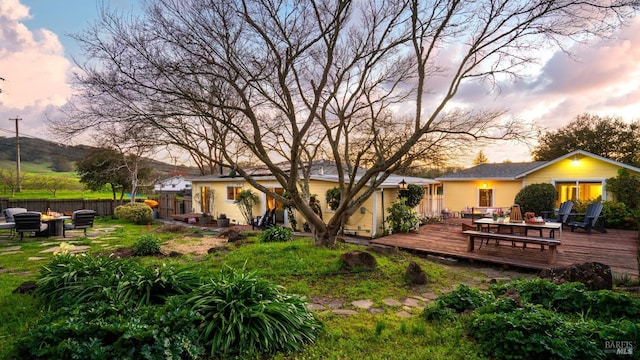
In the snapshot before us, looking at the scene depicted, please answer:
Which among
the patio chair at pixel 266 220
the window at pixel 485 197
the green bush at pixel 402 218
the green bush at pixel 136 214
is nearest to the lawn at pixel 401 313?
the green bush at pixel 402 218

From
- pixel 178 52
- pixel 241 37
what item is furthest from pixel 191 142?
pixel 241 37

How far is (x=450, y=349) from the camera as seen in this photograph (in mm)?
2893

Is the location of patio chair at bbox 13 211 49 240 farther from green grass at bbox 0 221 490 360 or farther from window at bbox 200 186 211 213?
window at bbox 200 186 211 213

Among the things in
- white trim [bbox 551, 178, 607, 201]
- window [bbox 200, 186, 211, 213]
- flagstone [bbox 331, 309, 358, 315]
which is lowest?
flagstone [bbox 331, 309, 358, 315]

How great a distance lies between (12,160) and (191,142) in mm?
37385

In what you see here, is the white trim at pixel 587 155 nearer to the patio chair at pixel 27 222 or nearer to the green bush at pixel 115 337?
the green bush at pixel 115 337

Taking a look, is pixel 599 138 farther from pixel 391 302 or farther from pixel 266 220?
pixel 391 302

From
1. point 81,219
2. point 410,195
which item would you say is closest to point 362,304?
point 410,195

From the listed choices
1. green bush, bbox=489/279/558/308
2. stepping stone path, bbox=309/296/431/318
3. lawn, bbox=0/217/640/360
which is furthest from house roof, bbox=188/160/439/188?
green bush, bbox=489/279/558/308

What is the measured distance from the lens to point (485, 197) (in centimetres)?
1780

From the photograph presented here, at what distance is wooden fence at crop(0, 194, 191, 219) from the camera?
56.8ft

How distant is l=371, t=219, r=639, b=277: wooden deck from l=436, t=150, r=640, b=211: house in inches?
162

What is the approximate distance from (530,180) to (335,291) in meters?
15.1

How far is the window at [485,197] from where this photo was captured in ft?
57.7
